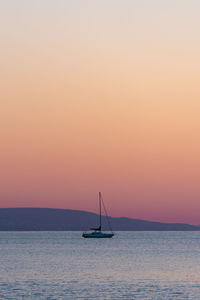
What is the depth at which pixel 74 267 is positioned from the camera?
104m

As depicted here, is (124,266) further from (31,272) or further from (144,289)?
(144,289)

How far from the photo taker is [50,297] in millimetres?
62688

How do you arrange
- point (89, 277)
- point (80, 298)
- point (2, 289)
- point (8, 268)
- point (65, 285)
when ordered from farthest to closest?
point (8, 268) → point (89, 277) → point (65, 285) → point (2, 289) → point (80, 298)

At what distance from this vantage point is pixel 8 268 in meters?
100

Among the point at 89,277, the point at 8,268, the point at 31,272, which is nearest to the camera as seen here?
the point at 89,277

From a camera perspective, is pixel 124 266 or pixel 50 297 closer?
pixel 50 297

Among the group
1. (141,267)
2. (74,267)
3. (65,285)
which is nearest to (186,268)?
(141,267)

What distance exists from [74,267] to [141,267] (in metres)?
10.9

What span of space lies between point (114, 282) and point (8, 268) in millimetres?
26774

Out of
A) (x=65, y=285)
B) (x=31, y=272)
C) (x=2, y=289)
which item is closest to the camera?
(x=2, y=289)

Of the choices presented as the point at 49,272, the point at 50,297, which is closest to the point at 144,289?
the point at 50,297

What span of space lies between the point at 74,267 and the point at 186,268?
18.2 metres

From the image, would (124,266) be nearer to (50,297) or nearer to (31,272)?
(31,272)

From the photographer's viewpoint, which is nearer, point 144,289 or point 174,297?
point 174,297
